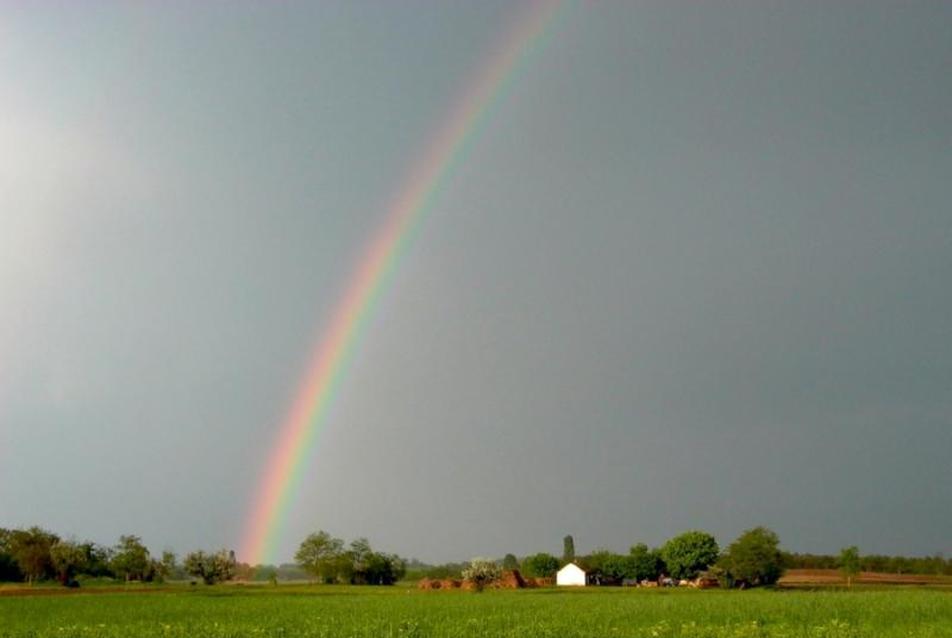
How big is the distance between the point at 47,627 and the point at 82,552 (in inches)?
3339

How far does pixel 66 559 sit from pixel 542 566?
72.7 meters

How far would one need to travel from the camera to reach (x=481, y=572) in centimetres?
11119

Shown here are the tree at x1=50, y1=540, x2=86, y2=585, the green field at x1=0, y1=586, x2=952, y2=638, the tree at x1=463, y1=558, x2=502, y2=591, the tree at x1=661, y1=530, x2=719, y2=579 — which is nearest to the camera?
the green field at x1=0, y1=586, x2=952, y2=638

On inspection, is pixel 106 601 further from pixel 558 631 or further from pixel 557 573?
pixel 557 573

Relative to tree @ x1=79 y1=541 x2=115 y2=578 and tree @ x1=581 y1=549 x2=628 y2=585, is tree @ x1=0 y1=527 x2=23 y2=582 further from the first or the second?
tree @ x1=581 y1=549 x2=628 y2=585

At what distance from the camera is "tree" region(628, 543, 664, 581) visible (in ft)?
466

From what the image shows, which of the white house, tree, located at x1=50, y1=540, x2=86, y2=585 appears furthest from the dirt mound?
tree, located at x1=50, y1=540, x2=86, y2=585

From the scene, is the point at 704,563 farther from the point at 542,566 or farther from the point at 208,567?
the point at 208,567

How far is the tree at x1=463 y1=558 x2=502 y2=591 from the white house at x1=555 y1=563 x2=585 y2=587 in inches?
1145

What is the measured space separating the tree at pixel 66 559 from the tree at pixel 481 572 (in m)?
50.4

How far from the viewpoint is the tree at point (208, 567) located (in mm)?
139000

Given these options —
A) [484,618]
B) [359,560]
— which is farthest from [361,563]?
[484,618]

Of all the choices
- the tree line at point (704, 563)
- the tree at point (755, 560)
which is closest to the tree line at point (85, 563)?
the tree line at point (704, 563)

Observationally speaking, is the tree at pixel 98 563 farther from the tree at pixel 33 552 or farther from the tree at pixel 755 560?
the tree at pixel 755 560
